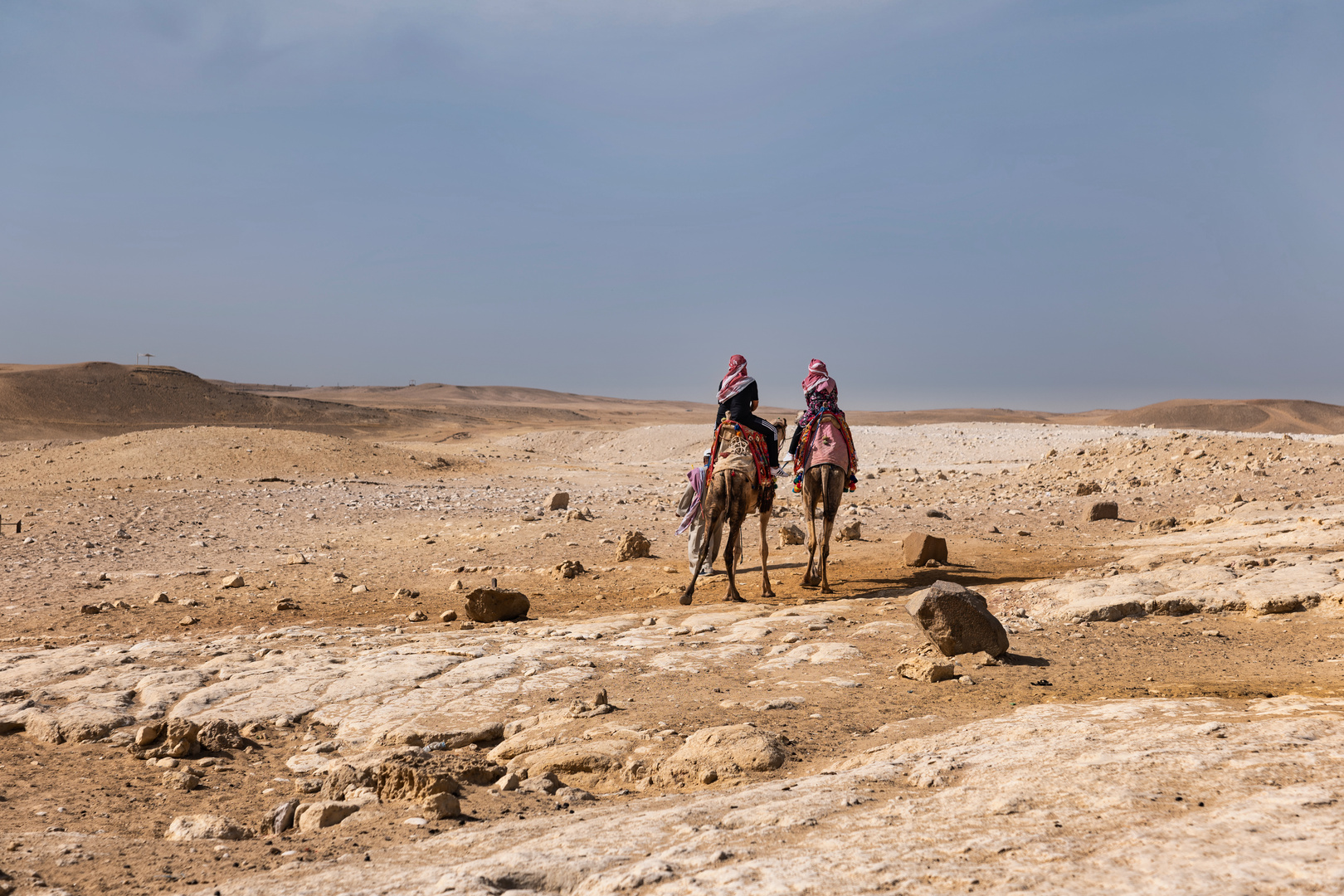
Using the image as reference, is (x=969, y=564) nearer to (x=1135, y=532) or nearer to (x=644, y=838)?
(x=1135, y=532)

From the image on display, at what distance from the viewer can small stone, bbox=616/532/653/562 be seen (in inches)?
507

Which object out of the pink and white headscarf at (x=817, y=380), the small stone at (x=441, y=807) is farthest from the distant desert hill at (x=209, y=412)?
the small stone at (x=441, y=807)

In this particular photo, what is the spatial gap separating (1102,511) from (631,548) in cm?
802

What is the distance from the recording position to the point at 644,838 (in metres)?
3.35

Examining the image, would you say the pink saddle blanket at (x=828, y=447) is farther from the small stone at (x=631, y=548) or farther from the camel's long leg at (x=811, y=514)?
the small stone at (x=631, y=548)

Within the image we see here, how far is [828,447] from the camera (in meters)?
10.5

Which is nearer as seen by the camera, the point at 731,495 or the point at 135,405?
the point at 731,495

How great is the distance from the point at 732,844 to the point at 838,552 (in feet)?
32.9

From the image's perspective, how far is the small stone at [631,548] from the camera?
12.9m

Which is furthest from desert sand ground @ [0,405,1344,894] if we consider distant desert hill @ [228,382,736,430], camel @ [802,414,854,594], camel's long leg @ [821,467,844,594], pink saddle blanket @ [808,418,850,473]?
distant desert hill @ [228,382,736,430]

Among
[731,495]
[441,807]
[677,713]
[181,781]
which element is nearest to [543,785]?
[441,807]

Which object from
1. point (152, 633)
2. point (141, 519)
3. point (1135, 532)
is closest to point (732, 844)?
point (152, 633)

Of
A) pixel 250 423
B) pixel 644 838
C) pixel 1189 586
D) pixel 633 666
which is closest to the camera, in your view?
pixel 644 838

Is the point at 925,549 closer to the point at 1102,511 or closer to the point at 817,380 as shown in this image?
the point at 817,380
